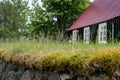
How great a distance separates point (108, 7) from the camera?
75.3ft

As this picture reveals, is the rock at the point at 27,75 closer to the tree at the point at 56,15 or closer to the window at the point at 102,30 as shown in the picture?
the window at the point at 102,30

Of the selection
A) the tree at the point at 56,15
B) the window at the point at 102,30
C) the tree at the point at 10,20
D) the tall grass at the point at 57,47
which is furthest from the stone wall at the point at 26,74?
the tree at the point at 10,20

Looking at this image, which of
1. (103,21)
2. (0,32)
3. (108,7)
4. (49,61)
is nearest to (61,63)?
(49,61)

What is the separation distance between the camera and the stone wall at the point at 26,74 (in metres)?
4.88

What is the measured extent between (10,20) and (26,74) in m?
35.4

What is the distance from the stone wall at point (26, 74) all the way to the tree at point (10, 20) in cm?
3223

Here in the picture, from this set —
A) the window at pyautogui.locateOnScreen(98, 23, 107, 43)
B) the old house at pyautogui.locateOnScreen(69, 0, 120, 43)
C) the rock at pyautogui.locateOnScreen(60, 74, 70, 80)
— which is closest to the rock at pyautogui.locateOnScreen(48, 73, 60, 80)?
the rock at pyautogui.locateOnScreen(60, 74, 70, 80)

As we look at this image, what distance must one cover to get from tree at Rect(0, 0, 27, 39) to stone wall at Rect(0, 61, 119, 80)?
106 ft

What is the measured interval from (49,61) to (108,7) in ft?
59.3

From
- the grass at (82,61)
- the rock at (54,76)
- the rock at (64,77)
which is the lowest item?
the rock at (54,76)

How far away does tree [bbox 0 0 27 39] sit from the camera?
40944 mm

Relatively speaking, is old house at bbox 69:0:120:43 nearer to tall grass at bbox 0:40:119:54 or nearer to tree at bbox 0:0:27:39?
tall grass at bbox 0:40:119:54

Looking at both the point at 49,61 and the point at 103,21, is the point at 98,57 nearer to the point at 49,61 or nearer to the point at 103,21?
the point at 49,61

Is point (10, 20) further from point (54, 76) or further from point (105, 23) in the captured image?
point (54, 76)
